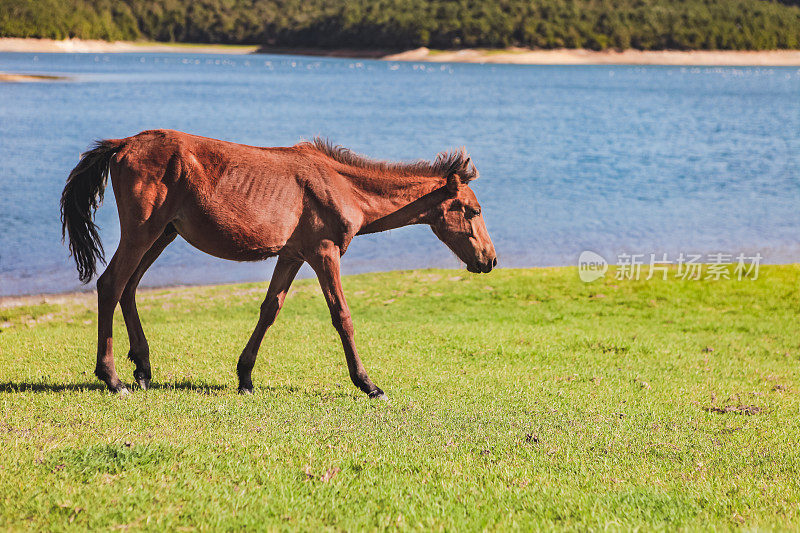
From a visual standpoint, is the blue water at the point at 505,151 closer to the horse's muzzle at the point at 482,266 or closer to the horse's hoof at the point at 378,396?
the horse's hoof at the point at 378,396

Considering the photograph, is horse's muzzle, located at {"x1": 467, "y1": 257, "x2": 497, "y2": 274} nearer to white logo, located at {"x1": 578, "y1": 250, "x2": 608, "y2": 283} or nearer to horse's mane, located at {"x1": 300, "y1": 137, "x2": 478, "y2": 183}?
horse's mane, located at {"x1": 300, "y1": 137, "x2": 478, "y2": 183}

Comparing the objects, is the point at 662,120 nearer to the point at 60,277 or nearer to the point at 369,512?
the point at 60,277

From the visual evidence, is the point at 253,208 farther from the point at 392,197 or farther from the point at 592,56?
the point at 592,56

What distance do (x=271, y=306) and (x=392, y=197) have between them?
1.71m

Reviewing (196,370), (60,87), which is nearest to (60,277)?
(196,370)

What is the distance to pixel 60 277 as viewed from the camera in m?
22.2

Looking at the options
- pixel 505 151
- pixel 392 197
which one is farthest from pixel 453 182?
pixel 505 151

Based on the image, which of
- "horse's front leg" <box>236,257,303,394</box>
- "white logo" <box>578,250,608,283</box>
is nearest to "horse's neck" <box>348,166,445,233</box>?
"horse's front leg" <box>236,257,303,394</box>

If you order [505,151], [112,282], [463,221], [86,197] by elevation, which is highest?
[86,197]

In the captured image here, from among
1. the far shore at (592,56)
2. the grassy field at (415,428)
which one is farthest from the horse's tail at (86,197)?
the far shore at (592,56)

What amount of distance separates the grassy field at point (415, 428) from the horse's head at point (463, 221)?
1.63 m

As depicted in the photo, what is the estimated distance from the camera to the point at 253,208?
7.76 m

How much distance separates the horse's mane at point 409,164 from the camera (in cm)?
835

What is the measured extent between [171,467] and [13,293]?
16.4 m
